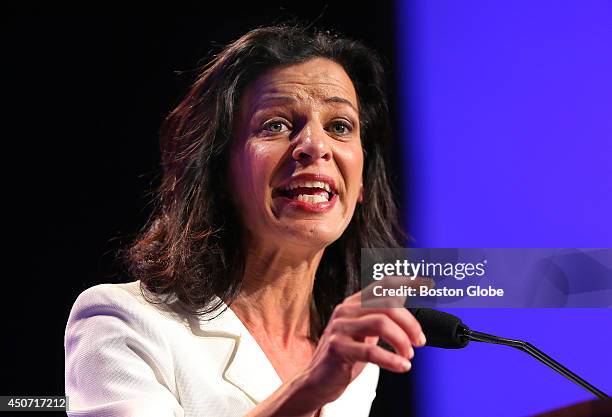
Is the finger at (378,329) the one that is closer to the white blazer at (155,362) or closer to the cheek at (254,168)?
the white blazer at (155,362)

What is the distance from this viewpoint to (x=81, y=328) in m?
1.64

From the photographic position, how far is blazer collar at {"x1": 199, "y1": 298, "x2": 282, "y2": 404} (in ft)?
5.46

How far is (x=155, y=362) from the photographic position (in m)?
1.60

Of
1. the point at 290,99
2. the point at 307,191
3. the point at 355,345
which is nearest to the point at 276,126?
the point at 290,99

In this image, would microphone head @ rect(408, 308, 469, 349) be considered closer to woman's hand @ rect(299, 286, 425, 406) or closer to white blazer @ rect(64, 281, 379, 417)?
woman's hand @ rect(299, 286, 425, 406)

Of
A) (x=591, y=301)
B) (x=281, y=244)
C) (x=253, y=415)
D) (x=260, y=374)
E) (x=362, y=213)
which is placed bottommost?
(x=253, y=415)

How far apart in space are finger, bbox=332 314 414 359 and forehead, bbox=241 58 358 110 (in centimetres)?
84

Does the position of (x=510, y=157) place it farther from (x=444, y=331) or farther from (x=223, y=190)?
(x=444, y=331)

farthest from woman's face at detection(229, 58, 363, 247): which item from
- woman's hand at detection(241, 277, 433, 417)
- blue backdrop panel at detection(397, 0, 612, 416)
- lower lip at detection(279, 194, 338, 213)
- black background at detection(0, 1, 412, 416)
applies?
blue backdrop panel at detection(397, 0, 612, 416)

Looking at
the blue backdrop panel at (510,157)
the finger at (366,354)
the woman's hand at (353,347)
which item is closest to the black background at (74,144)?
the blue backdrop panel at (510,157)

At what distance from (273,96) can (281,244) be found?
35 centimetres

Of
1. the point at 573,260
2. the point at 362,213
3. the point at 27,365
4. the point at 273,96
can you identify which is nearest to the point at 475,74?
the point at 362,213

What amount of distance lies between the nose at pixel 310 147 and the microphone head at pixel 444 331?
0.55 meters

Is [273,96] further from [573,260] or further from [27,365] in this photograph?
[27,365]
